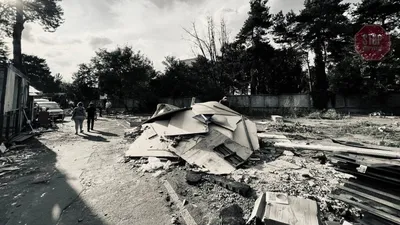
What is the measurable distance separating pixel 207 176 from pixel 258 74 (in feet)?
71.8

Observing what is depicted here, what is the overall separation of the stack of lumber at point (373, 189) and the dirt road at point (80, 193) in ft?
7.63

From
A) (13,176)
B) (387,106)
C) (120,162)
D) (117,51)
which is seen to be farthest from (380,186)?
(117,51)

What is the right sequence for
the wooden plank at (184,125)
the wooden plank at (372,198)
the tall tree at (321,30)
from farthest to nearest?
the tall tree at (321,30) < the wooden plank at (184,125) < the wooden plank at (372,198)

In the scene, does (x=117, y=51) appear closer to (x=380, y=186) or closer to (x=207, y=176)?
(x=207, y=176)

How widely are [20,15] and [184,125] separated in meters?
16.8

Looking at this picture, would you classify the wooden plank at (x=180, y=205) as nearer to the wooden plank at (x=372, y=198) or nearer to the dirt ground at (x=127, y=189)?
the dirt ground at (x=127, y=189)

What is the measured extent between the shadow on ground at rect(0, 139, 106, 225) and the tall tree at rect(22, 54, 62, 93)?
48.3 m

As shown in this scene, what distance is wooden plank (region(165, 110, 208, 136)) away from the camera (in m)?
5.06

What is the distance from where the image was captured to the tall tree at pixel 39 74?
4181 cm

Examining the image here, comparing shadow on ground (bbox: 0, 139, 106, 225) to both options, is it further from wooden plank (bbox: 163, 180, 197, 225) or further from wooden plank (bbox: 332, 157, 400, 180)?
wooden plank (bbox: 332, 157, 400, 180)

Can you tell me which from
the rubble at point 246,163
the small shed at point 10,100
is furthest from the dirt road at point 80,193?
the small shed at point 10,100

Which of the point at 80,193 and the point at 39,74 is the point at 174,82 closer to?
the point at 80,193

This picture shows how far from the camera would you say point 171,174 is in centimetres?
387

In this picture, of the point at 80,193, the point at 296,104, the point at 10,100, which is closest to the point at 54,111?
the point at 10,100
